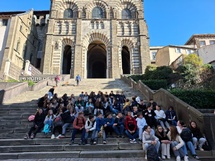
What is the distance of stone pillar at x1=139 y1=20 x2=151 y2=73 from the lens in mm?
28816

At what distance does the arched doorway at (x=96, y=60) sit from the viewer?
1377 inches

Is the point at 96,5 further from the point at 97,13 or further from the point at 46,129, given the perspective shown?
the point at 46,129

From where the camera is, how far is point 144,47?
1171 inches

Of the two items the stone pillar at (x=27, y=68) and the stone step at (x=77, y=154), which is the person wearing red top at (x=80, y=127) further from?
the stone pillar at (x=27, y=68)

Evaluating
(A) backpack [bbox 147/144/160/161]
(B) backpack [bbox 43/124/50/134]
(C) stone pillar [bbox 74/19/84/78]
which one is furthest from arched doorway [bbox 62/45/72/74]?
(A) backpack [bbox 147/144/160/161]

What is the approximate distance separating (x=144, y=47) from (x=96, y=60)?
13678mm

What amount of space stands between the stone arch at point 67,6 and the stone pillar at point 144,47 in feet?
39.0

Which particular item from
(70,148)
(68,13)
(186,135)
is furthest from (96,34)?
(186,135)

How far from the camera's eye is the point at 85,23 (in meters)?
31.2

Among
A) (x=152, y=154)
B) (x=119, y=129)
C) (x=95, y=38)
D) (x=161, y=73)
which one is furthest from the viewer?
(x=95, y=38)

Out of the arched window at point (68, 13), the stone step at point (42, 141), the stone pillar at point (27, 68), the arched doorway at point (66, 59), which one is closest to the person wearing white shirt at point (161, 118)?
the stone step at point (42, 141)

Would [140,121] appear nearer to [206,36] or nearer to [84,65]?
[84,65]

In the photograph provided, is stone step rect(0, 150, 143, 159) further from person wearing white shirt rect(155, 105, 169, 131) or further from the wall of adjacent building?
the wall of adjacent building

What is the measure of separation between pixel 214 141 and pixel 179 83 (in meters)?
11.4
